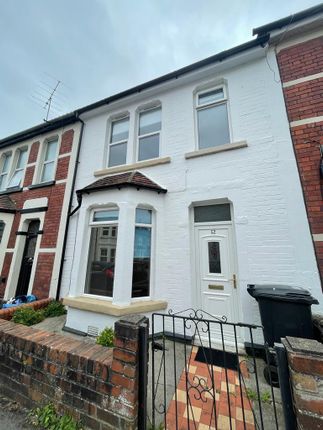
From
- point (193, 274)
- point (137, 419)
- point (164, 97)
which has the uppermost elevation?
point (164, 97)

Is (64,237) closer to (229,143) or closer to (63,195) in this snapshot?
(63,195)

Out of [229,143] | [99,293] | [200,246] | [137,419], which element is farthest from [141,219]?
[137,419]

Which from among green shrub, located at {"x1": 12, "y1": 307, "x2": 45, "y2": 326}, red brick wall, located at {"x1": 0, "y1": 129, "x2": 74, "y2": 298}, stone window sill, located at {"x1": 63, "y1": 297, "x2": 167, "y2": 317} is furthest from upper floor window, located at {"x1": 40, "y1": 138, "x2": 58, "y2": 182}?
stone window sill, located at {"x1": 63, "y1": 297, "x2": 167, "y2": 317}

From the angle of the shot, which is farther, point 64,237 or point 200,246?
point 64,237

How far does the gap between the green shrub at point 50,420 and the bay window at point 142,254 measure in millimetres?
2476

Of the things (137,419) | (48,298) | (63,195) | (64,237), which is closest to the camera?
(137,419)

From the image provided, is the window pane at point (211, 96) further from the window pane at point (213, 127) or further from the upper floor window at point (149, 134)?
the upper floor window at point (149, 134)

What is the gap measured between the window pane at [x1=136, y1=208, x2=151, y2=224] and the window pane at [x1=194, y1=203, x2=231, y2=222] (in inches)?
46.7

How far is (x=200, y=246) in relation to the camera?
4.64m

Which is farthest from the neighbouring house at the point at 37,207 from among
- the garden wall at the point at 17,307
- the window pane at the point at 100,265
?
the window pane at the point at 100,265

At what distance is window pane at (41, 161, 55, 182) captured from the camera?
7474 mm

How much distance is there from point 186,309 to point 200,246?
1.41 meters

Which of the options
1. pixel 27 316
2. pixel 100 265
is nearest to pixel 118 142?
pixel 100 265

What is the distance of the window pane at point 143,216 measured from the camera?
4.90 metres
